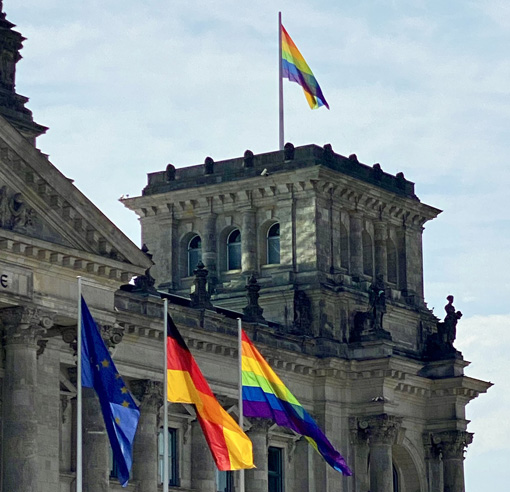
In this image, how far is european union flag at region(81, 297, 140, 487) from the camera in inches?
1922

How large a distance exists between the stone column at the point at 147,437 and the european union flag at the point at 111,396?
14.4 metres

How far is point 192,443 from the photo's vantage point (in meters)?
67.6

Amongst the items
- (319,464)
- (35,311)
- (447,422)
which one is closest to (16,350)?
(35,311)

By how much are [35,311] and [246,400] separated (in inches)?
250

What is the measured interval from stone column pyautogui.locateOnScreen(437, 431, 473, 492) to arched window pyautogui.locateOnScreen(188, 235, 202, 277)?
12.2m

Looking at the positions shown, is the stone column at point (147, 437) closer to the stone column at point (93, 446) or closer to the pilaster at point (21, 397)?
the stone column at point (93, 446)

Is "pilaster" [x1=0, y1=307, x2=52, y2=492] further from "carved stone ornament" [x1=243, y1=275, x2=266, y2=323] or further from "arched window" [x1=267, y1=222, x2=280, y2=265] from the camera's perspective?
"arched window" [x1=267, y1=222, x2=280, y2=265]

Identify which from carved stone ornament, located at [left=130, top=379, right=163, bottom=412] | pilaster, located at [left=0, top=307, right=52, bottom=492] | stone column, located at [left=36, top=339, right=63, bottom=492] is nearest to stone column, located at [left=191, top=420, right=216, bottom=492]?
carved stone ornament, located at [left=130, top=379, right=163, bottom=412]

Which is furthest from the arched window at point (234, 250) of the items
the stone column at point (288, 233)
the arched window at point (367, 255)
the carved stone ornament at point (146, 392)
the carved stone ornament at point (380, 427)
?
the carved stone ornament at point (146, 392)

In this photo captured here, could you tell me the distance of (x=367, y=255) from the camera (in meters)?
79.1

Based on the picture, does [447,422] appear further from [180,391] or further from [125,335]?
[180,391]

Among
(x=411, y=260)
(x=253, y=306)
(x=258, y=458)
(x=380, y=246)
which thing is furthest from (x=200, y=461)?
(x=411, y=260)

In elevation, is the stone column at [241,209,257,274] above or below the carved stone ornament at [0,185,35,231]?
above

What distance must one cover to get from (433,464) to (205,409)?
31.0 meters
